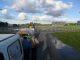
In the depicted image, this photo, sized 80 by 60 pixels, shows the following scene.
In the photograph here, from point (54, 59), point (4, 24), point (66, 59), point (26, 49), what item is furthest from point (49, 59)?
point (4, 24)

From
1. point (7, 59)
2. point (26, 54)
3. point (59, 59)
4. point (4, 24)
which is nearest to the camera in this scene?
point (7, 59)

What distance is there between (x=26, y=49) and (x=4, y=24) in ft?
304

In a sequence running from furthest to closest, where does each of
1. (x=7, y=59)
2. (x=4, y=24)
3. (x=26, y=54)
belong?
1. (x=4, y=24)
2. (x=26, y=54)
3. (x=7, y=59)

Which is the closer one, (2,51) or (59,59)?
(2,51)

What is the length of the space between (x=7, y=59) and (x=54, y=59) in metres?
11.0

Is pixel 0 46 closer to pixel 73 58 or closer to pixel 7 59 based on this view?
pixel 7 59

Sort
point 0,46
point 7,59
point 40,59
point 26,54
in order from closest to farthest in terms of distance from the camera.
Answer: point 0,46, point 7,59, point 26,54, point 40,59

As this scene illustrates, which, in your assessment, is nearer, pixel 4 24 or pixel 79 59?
pixel 79 59

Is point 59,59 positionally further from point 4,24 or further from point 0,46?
point 4,24

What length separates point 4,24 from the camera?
103 m

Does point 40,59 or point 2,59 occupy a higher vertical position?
point 2,59

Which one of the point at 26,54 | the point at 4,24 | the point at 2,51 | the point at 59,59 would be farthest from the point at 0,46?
the point at 4,24

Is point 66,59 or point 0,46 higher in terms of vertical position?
point 0,46

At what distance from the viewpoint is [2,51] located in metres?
4.27
